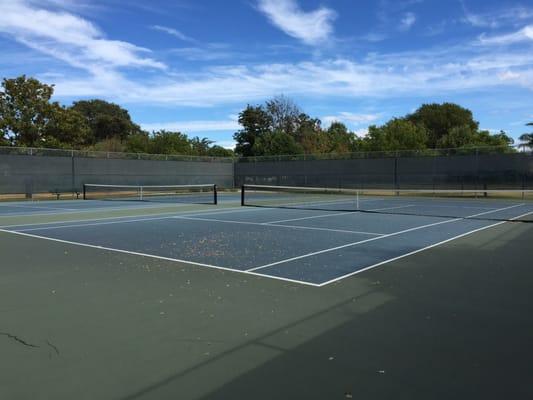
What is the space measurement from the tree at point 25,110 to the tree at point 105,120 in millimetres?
30106

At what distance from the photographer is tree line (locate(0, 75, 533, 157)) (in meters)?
42.7

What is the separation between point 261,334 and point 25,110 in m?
44.6

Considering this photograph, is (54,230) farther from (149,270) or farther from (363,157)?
(363,157)

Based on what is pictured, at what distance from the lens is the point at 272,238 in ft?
36.7

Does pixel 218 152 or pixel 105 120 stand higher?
pixel 105 120

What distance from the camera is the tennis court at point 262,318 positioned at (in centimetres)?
347

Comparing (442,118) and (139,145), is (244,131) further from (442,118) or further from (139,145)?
(442,118)

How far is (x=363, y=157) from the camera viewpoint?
4141cm

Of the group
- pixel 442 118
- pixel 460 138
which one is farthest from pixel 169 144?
pixel 442 118

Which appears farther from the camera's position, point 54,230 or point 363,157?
point 363,157

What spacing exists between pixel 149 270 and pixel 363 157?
3579 centimetres

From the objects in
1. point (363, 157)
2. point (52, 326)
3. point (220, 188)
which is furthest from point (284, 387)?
point (220, 188)

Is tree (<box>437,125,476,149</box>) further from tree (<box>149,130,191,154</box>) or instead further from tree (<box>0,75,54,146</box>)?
tree (<box>0,75,54,146</box>)

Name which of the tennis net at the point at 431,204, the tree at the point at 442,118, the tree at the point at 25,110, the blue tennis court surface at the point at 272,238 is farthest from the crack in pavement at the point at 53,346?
the tree at the point at 442,118
